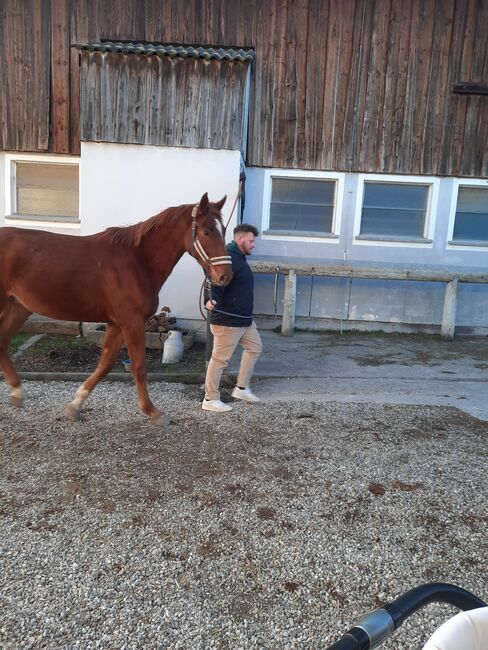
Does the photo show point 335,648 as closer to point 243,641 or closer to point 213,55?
point 243,641

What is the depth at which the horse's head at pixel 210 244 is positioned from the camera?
153 inches

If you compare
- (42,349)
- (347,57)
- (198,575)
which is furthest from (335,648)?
(347,57)

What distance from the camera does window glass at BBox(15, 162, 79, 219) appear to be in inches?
346

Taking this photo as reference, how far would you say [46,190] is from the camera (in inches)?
348

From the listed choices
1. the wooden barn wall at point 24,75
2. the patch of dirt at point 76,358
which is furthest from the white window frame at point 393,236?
the wooden barn wall at point 24,75

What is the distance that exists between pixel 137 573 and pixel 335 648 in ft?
5.18

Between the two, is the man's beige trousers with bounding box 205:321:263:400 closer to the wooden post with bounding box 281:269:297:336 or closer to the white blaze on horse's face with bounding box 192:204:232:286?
the white blaze on horse's face with bounding box 192:204:232:286

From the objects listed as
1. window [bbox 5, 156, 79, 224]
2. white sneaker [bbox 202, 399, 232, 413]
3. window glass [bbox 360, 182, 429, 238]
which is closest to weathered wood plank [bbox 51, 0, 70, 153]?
window [bbox 5, 156, 79, 224]

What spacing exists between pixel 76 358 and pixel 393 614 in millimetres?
5830

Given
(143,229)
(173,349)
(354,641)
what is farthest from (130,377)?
(354,641)

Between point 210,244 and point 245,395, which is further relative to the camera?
point 245,395

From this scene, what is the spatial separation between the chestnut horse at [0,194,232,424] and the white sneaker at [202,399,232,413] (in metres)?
0.71

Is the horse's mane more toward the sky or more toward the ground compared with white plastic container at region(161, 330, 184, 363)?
more toward the sky

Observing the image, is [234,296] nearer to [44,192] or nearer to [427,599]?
[427,599]
